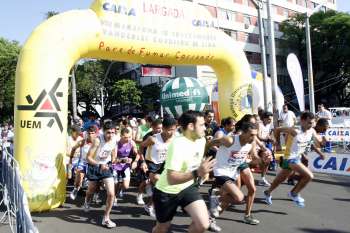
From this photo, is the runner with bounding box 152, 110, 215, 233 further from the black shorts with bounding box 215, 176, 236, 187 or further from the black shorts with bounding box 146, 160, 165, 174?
the black shorts with bounding box 146, 160, 165, 174

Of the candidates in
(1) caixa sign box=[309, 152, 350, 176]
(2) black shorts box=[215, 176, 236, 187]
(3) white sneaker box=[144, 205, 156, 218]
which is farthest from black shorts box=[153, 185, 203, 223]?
(1) caixa sign box=[309, 152, 350, 176]

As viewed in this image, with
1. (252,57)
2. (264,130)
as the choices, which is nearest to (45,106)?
(264,130)

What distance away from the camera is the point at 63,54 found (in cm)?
770

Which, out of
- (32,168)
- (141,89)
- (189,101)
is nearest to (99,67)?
(141,89)

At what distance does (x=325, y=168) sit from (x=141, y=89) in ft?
107

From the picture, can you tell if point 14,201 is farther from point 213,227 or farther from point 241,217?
point 241,217

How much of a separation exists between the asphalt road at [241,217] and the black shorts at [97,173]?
725 millimetres

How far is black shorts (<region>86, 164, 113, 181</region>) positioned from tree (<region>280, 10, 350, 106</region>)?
130ft

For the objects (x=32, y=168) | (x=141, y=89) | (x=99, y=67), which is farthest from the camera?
(x=99, y=67)

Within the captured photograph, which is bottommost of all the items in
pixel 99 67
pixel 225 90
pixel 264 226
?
pixel 264 226

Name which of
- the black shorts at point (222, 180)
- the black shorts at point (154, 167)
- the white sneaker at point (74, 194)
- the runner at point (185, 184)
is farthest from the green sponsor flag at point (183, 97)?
the runner at point (185, 184)

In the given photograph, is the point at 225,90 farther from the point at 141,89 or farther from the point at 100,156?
the point at 141,89

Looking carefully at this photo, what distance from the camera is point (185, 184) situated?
4.39 m

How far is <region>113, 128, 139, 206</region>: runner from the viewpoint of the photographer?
25.2 feet
